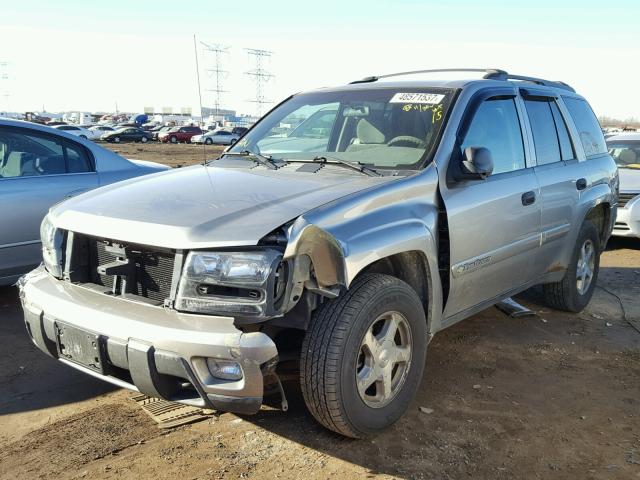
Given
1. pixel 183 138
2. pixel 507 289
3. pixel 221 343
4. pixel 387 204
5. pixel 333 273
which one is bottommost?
pixel 183 138

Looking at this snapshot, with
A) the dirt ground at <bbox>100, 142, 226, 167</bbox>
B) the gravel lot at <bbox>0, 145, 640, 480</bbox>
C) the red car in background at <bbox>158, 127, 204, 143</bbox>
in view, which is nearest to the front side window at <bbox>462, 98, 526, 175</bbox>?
the gravel lot at <bbox>0, 145, 640, 480</bbox>

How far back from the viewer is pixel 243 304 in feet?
8.59

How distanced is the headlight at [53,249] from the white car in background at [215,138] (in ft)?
150

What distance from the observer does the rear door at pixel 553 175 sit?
175 inches

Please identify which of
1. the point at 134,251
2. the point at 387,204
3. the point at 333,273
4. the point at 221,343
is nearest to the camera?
the point at 221,343

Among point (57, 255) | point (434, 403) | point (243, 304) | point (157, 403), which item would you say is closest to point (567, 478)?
point (434, 403)

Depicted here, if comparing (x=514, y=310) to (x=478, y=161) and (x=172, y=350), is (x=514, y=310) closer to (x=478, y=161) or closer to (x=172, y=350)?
(x=478, y=161)

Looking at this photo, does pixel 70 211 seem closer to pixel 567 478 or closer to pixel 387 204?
pixel 387 204

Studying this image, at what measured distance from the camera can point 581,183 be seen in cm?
488

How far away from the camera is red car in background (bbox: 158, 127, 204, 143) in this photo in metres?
51.4

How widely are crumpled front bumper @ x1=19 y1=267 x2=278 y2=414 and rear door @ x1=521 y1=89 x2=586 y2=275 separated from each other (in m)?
2.65

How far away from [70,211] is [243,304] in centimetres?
122

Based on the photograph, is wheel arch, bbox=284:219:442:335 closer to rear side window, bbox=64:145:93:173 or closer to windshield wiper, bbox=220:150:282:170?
windshield wiper, bbox=220:150:282:170

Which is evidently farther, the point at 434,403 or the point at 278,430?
the point at 434,403
